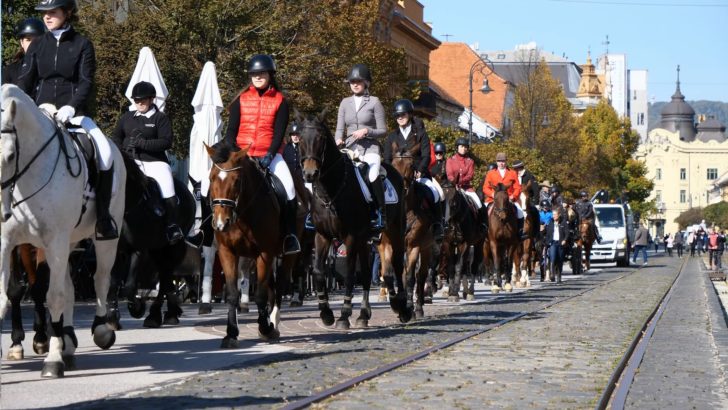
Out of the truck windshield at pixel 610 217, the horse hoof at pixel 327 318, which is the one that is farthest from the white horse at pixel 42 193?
the truck windshield at pixel 610 217

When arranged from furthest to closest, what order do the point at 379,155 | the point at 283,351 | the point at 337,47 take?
the point at 337,47
the point at 379,155
the point at 283,351

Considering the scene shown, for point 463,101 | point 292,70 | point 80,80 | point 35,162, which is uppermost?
point 463,101

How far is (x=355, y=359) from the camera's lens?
1213cm

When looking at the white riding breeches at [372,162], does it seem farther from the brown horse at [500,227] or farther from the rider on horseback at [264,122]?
the brown horse at [500,227]

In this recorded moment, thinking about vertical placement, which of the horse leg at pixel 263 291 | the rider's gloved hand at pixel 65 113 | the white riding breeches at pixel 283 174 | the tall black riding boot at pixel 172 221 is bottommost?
the horse leg at pixel 263 291

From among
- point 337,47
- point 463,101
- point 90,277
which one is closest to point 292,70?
point 337,47

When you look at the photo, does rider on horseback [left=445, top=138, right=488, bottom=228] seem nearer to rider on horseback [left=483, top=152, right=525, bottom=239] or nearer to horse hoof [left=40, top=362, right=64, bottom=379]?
rider on horseback [left=483, top=152, right=525, bottom=239]

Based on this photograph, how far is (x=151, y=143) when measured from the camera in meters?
15.0

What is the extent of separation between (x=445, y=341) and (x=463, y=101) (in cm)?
11327

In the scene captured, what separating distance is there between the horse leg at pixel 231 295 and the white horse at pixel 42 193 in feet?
8.08

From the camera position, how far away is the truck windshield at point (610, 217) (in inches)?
2325

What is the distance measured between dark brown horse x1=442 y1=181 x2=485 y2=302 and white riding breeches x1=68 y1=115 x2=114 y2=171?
11.7 m

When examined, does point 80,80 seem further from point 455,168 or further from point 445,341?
point 455,168

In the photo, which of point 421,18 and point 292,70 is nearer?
point 292,70
